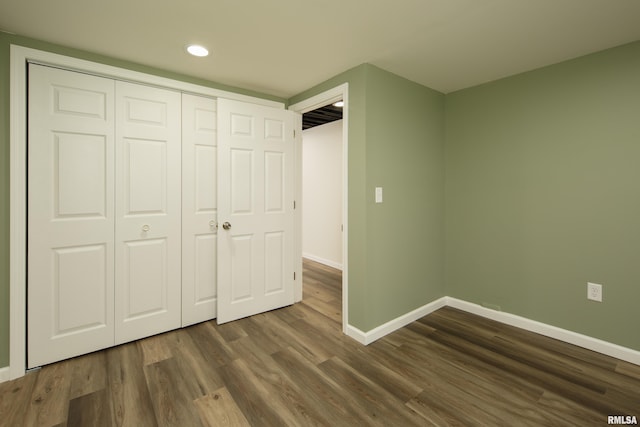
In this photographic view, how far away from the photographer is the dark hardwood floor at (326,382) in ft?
5.40

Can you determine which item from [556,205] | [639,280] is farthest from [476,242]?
[639,280]

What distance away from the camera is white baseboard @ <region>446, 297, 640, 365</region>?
2.16 m

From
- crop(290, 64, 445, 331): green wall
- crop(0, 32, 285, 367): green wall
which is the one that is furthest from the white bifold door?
crop(290, 64, 445, 331): green wall

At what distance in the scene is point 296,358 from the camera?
2.21 meters

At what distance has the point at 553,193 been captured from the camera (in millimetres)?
2477

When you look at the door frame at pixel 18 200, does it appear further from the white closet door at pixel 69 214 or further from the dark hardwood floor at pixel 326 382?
the dark hardwood floor at pixel 326 382

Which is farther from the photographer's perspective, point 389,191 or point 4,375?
point 389,191

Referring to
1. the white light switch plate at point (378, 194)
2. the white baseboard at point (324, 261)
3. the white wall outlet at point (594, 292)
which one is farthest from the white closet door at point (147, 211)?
the white wall outlet at point (594, 292)

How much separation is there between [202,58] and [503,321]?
3.50 meters

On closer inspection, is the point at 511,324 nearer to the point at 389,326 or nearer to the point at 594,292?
the point at 594,292

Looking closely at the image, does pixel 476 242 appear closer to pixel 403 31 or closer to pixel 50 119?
pixel 403 31

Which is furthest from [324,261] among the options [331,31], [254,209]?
[331,31]

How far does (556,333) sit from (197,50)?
3643mm

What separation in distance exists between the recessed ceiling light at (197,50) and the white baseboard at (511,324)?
8.13 ft
